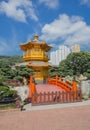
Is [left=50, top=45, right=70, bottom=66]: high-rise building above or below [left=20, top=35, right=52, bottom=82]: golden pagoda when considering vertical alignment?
above

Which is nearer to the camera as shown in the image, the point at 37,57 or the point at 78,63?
the point at 37,57

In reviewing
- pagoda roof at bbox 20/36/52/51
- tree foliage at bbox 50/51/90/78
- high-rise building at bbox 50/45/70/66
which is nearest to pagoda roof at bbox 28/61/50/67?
pagoda roof at bbox 20/36/52/51

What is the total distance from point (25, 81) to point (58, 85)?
17.0ft

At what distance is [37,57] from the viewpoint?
95.2ft

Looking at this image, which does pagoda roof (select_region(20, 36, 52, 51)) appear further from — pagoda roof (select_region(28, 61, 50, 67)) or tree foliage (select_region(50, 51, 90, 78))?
tree foliage (select_region(50, 51, 90, 78))

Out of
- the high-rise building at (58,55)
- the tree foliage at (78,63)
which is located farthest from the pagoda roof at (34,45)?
the high-rise building at (58,55)

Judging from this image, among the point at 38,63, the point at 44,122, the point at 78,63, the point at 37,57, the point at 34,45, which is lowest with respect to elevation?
the point at 44,122

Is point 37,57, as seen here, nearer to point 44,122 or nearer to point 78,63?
point 78,63

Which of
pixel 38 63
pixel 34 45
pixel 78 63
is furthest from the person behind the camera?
pixel 78 63

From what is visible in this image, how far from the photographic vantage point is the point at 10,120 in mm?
9812

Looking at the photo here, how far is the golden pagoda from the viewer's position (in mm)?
28609

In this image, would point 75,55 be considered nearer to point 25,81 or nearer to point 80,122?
point 25,81

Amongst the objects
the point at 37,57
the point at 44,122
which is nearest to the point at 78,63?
the point at 37,57

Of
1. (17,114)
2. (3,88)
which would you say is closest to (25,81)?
(3,88)
